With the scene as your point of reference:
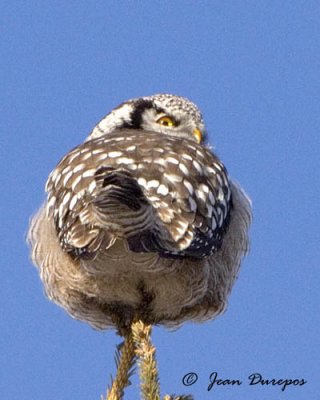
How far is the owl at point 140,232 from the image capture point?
4.20 metres

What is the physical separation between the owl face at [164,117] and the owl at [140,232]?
3.16ft

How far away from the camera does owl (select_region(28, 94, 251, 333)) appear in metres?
4.20

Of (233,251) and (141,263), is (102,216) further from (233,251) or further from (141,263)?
(233,251)

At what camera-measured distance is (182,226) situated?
443 cm

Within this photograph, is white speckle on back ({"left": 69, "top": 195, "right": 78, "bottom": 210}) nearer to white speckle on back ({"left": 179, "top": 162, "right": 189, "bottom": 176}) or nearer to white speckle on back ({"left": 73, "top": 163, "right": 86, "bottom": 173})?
white speckle on back ({"left": 73, "top": 163, "right": 86, "bottom": 173})

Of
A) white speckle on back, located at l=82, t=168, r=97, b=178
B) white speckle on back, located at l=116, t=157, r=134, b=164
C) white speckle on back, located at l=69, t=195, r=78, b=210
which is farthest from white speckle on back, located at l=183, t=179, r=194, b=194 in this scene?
white speckle on back, located at l=69, t=195, r=78, b=210

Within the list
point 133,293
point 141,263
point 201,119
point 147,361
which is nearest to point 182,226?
point 141,263

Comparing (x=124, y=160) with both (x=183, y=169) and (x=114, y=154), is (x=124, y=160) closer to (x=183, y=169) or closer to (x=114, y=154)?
(x=114, y=154)

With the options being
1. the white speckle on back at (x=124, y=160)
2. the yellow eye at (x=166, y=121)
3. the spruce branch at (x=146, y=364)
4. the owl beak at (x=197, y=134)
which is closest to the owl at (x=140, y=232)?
the white speckle on back at (x=124, y=160)

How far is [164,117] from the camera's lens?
20.9ft

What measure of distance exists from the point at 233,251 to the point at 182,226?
0.88 meters

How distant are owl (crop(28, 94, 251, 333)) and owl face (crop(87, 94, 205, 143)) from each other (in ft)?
3.16

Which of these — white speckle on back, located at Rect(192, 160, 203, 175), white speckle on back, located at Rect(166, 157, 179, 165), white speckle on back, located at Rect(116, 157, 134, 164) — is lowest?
white speckle on back, located at Rect(116, 157, 134, 164)

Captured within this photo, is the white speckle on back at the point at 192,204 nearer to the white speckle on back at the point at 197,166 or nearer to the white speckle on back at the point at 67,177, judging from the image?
the white speckle on back at the point at 197,166
